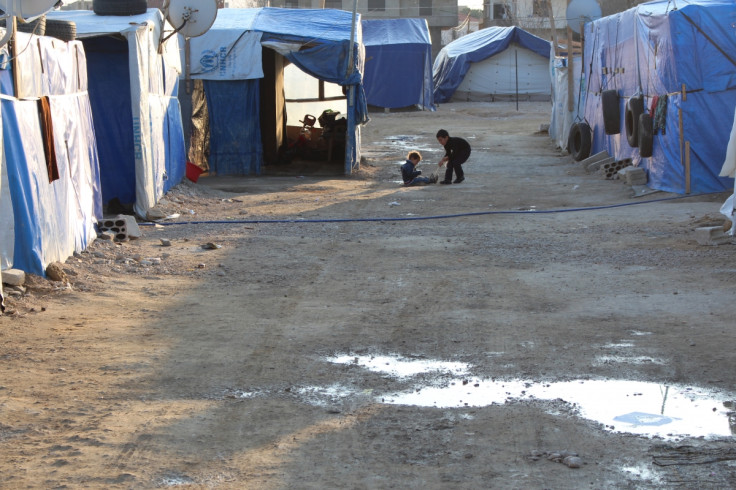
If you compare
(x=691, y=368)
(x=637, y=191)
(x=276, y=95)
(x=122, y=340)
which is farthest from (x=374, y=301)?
(x=276, y=95)

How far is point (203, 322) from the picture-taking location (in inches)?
277

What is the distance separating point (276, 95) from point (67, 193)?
10.9 metres

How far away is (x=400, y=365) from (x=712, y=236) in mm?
5364

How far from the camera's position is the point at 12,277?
24.2 feet

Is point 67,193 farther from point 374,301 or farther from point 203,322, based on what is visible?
point 374,301

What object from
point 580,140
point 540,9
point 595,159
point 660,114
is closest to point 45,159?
point 660,114

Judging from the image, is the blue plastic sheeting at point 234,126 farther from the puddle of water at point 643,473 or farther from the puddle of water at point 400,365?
the puddle of water at point 643,473

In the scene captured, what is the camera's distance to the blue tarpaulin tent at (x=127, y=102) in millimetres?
11930

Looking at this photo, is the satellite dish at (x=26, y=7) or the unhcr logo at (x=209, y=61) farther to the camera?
the unhcr logo at (x=209, y=61)

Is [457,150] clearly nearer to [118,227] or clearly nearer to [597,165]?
[597,165]

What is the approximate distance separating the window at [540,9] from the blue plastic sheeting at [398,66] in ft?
79.3

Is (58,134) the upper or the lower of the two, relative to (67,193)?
upper

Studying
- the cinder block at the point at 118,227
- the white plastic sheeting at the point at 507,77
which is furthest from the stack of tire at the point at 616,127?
the white plastic sheeting at the point at 507,77

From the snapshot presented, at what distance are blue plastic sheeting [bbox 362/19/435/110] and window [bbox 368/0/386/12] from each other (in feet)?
56.0
